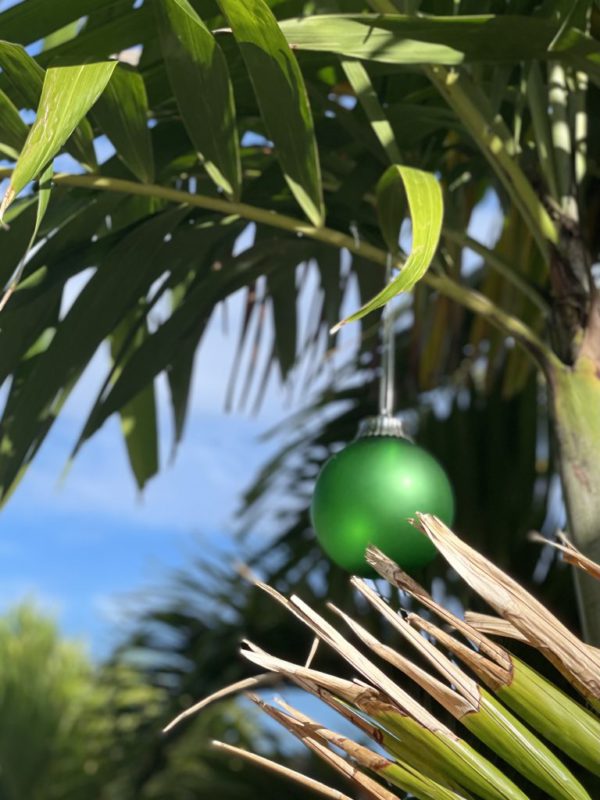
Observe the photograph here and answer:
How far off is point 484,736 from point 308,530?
1543 mm

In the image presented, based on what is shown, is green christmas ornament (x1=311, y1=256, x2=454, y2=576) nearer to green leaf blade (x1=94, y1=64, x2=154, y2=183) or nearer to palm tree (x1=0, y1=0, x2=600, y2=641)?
palm tree (x1=0, y1=0, x2=600, y2=641)

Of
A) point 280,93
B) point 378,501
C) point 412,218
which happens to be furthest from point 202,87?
point 378,501

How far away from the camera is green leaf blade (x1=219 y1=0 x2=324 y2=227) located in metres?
0.56

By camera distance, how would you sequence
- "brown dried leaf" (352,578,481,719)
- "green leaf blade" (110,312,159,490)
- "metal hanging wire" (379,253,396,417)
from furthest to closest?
"green leaf blade" (110,312,159,490), "metal hanging wire" (379,253,396,417), "brown dried leaf" (352,578,481,719)

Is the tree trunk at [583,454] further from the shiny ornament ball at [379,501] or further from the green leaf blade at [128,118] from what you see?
the green leaf blade at [128,118]

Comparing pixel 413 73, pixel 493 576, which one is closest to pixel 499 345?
pixel 413 73

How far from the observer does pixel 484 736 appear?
1.37ft

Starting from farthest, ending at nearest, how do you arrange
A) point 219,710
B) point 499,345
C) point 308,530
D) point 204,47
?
point 219,710 → point 308,530 → point 499,345 → point 204,47

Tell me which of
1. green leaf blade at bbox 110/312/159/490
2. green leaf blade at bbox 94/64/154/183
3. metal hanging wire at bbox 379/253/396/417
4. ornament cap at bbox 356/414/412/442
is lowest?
green leaf blade at bbox 110/312/159/490

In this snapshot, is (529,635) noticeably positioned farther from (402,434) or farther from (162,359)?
(162,359)

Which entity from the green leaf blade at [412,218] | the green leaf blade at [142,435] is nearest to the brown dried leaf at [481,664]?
the green leaf blade at [412,218]

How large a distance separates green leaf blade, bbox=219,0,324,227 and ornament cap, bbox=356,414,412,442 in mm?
135

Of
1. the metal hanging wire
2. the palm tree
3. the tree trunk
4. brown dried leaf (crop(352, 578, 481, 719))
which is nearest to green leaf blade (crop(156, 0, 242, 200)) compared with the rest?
the palm tree

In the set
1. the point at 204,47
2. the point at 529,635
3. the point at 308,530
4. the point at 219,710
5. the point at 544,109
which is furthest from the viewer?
the point at 219,710
